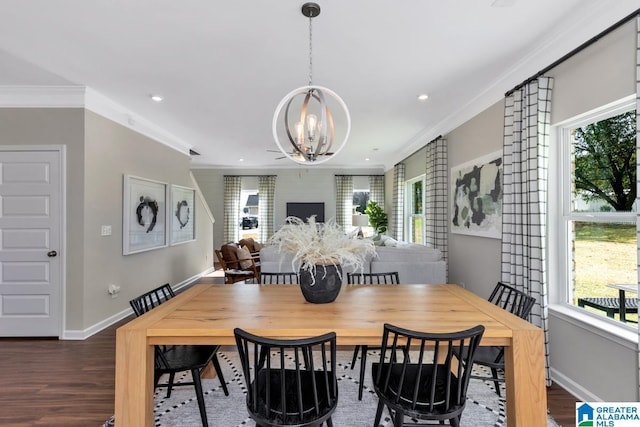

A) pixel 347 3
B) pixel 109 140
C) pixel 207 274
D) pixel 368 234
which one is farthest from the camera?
pixel 368 234

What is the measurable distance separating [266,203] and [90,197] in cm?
514

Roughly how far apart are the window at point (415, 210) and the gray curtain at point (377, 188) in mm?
1717

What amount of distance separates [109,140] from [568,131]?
15.7ft

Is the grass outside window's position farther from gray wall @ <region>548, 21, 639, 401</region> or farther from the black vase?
the black vase

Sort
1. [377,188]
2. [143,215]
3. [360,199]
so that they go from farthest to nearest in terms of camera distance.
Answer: [360,199] < [377,188] < [143,215]

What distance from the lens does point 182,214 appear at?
591 cm

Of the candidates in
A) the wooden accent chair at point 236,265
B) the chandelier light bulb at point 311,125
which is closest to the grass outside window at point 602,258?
the chandelier light bulb at point 311,125

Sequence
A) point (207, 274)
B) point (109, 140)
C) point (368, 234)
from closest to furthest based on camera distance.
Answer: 1. point (109, 140)
2. point (207, 274)
3. point (368, 234)

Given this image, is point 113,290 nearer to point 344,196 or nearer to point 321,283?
point 321,283

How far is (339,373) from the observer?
2676 mm

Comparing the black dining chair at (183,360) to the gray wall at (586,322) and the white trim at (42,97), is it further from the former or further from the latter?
the white trim at (42,97)

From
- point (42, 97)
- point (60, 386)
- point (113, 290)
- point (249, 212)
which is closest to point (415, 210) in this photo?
point (249, 212)

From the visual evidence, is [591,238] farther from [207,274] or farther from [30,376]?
[207,274]

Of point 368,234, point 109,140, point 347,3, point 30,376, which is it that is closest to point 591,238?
point 347,3
